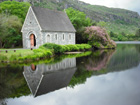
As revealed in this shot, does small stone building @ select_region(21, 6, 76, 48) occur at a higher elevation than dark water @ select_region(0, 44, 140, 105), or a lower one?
higher

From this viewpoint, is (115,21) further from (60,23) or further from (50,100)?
(50,100)

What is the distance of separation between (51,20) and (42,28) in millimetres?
4966

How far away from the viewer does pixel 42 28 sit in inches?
1209

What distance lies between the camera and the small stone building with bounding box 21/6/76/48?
3131 cm

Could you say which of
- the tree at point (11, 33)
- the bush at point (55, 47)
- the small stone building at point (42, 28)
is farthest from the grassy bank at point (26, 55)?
the tree at point (11, 33)

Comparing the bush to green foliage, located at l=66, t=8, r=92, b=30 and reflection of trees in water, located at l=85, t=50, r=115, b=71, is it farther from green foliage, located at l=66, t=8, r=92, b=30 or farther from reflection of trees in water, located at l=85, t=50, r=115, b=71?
green foliage, located at l=66, t=8, r=92, b=30

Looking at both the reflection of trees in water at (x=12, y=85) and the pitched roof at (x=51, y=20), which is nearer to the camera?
the reflection of trees in water at (x=12, y=85)

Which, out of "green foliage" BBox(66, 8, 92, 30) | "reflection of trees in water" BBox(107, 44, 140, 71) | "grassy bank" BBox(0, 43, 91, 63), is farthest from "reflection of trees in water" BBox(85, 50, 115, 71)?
"green foliage" BBox(66, 8, 92, 30)

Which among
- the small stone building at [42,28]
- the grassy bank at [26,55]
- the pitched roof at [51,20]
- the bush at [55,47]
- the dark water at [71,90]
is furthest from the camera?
the pitched roof at [51,20]

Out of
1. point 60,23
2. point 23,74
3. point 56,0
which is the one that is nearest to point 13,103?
point 23,74

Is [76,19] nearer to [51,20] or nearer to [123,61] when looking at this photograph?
[51,20]

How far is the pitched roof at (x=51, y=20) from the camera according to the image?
105 feet

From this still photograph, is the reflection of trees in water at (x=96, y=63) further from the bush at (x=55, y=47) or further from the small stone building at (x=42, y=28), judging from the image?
the small stone building at (x=42, y=28)

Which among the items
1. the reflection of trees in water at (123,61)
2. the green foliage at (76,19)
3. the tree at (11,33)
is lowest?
the reflection of trees in water at (123,61)
